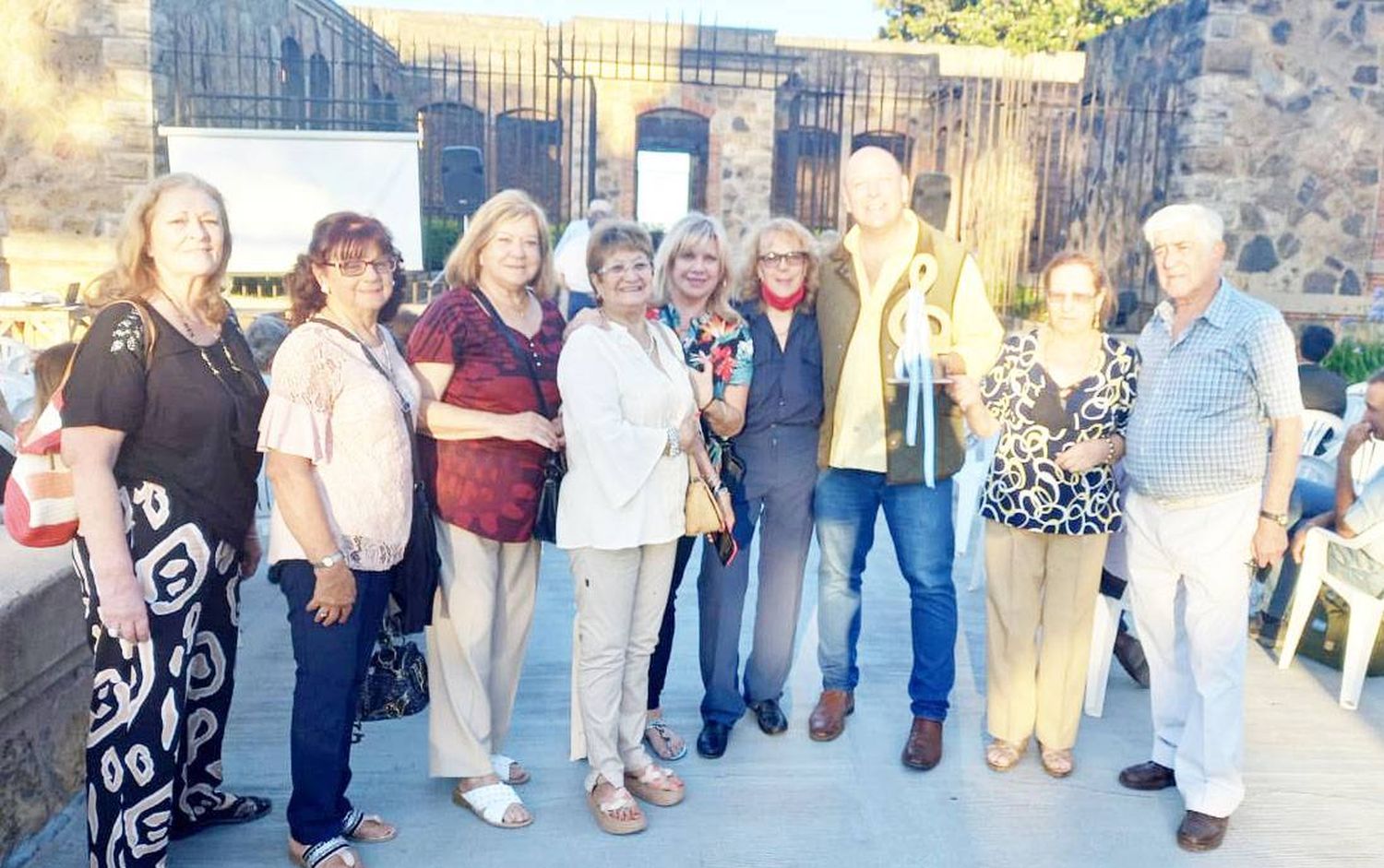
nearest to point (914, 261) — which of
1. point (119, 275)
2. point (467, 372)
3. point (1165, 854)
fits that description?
point (467, 372)

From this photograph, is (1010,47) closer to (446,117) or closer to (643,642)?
(446,117)

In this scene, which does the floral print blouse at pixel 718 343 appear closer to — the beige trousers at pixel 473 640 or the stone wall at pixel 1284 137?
the beige trousers at pixel 473 640

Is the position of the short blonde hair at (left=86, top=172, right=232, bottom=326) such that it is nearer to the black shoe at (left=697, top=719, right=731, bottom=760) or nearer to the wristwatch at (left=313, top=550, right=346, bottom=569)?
the wristwatch at (left=313, top=550, right=346, bottom=569)

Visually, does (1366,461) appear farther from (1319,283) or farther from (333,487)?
(1319,283)

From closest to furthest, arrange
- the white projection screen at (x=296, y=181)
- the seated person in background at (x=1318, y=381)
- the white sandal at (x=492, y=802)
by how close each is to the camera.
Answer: the white sandal at (x=492, y=802)
the seated person in background at (x=1318, y=381)
the white projection screen at (x=296, y=181)

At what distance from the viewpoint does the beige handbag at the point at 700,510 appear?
2.98 m

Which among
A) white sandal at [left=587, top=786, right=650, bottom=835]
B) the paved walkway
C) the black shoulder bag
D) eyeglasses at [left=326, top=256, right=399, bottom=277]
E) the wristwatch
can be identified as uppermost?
eyeglasses at [left=326, top=256, right=399, bottom=277]

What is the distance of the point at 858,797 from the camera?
3.16 metres

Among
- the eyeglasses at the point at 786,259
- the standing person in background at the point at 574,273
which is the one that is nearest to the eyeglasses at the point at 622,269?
the eyeglasses at the point at 786,259

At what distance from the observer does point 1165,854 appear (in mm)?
2885

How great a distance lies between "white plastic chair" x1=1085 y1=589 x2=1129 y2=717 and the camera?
3.77 meters

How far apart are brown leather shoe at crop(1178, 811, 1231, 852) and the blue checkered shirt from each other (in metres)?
0.85

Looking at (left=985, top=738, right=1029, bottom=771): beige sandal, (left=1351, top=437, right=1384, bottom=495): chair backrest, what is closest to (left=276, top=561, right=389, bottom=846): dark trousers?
(left=985, top=738, right=1029, bottom=771): beige sandal

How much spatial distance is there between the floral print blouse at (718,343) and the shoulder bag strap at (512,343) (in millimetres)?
446
